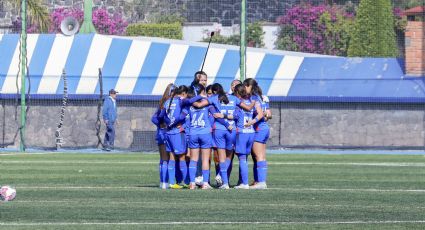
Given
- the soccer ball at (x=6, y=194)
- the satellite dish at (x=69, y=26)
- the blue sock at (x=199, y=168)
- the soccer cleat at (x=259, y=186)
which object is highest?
the satellite dish at (x=69, y=26)

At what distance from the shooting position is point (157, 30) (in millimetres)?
43906

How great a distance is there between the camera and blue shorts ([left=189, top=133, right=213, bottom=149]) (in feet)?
69.2

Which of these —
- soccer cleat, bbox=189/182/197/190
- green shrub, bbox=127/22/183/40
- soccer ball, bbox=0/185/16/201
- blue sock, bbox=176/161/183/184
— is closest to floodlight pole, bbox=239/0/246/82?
green shrub, bbox=127/22/183/40

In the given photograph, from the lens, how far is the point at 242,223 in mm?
14828

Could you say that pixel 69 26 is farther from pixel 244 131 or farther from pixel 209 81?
pixel 244 131

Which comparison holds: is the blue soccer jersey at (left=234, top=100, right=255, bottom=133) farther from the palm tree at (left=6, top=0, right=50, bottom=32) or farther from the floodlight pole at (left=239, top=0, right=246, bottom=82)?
the palm tree at (left=6, top=0, right=50, bottom=32)

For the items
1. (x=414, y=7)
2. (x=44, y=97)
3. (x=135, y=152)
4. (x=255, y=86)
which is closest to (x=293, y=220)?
(x=255, y=86)

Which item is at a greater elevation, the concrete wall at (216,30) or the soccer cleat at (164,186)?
the concrete wall at (216,30)

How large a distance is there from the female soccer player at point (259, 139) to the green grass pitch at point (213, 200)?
27 centimetres

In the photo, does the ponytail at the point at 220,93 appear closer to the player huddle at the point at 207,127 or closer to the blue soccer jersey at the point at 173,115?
the player huddle at the point at 207,127

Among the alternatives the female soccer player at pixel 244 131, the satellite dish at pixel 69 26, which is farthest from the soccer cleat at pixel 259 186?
the satellite dish at pixel 69 26

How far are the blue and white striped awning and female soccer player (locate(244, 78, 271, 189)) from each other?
58.9 feet

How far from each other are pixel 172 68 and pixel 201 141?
19.9 metres

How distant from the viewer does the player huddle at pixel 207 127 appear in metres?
21.1
